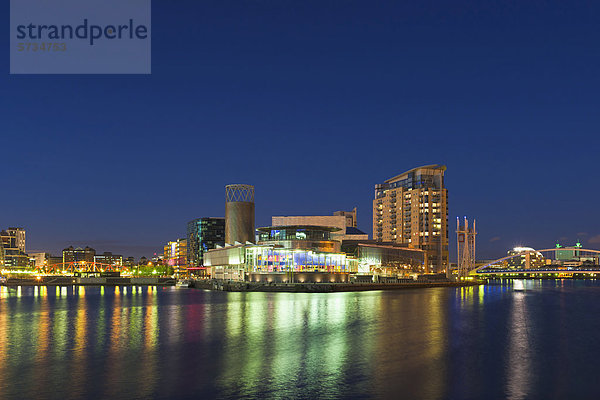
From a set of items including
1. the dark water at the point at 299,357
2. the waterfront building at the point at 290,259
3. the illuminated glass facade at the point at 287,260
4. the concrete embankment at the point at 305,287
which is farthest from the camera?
the illuminated glass facade at the point at 287,260

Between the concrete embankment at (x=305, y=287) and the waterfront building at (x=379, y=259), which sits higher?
the waterfront building at (x=379, y=259)

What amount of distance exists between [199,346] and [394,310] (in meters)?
37.6

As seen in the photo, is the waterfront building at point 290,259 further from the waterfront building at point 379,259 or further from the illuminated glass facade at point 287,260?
the waterfront building at point 379,259

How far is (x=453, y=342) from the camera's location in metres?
45.6

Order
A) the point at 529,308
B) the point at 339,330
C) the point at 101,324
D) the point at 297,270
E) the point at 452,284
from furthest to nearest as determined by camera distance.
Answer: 1. the point at 452,284
2. the point at 297,270
3. the point at 529,308
4. the point at 101,324
5. the point at 339,330

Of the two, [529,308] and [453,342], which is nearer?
[453,342]

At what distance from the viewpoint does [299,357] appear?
124 ft

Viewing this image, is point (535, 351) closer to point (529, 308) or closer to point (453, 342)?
point (453, 342)

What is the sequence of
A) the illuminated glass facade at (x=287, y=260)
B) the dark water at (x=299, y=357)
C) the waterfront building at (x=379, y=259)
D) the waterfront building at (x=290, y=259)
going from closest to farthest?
the dark water at (x=299, y=357), the waterfront building at (x=290, y=259), the illuminated glass facade at (x=287, y=260), the waterfront building at (x=379, y=259)

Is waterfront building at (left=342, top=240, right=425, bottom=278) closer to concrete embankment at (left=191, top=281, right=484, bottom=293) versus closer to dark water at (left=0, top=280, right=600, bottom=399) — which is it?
concrete embankment at (left=191, top=281, right=484, bottom=293)

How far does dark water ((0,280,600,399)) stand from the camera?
93.5 feet

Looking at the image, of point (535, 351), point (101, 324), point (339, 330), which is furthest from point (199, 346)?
point (535, 351)

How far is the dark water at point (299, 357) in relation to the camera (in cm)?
2848

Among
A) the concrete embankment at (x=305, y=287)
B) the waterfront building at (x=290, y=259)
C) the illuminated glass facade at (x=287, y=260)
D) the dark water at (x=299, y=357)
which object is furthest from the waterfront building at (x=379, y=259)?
the dark water at (x=299, y=357)
